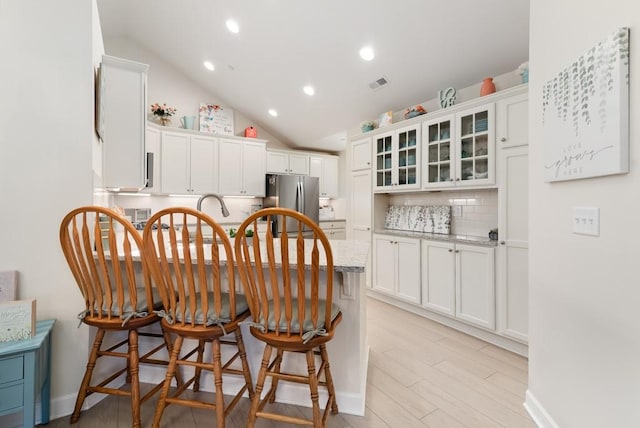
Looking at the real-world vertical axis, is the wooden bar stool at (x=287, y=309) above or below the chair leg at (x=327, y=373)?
above

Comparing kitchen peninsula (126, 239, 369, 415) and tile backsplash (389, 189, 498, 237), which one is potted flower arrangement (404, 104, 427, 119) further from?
kitchen peninsula (126, 239, 369, 415)

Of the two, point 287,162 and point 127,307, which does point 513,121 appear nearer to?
point 127,307

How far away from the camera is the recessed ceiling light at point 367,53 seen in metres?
3.23

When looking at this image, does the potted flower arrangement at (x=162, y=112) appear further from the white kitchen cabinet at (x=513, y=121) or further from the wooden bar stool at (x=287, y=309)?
the white kitchen cabinet at (x=513, y=121)

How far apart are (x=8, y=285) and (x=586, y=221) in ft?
9.23

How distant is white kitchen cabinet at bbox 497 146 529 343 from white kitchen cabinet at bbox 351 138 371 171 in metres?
1.76

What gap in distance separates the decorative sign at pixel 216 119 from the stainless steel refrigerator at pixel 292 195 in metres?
1.08

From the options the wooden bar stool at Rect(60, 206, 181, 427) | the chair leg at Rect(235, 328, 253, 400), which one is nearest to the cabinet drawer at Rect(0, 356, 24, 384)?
the wooden bar stool at Rect(60, 206, 181, 427)

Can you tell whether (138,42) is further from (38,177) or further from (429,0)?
(429,0)

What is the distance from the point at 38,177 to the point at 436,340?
3.11 meters

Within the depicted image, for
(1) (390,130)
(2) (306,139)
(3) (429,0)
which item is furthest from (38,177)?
(2) (306,139)

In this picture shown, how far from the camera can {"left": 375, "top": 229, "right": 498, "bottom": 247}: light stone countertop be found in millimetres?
2734

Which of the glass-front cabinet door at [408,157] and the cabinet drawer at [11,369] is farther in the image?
the glass-front cabinet door at [408,157]

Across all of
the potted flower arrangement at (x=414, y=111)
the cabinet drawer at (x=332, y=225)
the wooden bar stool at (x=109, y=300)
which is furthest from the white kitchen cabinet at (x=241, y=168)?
the wooden bar stool at (x=109, y=300)
